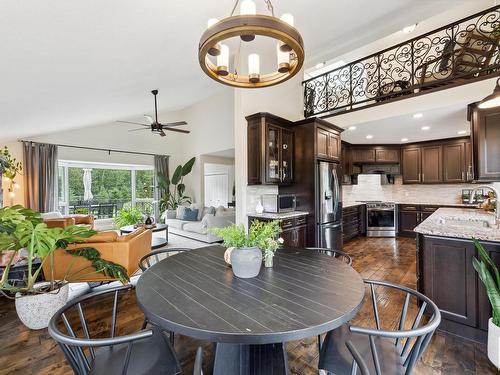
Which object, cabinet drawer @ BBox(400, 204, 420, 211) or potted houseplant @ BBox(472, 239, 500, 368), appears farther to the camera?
cabinet drawer @ BBox(400, 204, 420, 211)

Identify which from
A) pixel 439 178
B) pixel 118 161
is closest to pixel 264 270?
pixel 439 178

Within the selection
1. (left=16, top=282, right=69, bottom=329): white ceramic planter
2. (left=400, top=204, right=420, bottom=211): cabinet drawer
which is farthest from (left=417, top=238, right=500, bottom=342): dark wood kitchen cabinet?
(left=400, top=204, right=420, bottom=211): cabinet drawer

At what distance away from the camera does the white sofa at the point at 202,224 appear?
5500 mm

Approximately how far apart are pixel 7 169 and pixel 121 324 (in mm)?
5210

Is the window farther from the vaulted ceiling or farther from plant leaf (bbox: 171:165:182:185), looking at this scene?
the vaulted ceiling

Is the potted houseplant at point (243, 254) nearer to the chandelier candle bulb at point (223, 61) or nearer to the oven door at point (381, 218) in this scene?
the chandelier candle bulb at point (223, 61)

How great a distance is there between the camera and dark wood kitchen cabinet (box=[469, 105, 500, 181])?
294 cm

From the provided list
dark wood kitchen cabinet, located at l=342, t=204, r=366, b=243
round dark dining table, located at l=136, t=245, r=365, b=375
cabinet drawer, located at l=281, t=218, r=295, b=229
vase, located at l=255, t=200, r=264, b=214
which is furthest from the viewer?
dark wood kitchen cabinet, located at l=342, t=204, r=366, b=243

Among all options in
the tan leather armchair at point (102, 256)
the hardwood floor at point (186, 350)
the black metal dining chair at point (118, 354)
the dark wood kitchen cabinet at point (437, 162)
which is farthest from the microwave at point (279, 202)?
the dark wood kitchen cabinet at point (437, 162)

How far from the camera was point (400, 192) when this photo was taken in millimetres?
6523

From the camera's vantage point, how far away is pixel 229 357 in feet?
4.27

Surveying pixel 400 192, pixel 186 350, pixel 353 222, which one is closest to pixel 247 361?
pixel 186 350

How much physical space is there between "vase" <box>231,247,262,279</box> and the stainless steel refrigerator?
9.49 feet

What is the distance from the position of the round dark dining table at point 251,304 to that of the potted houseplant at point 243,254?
54 mm
